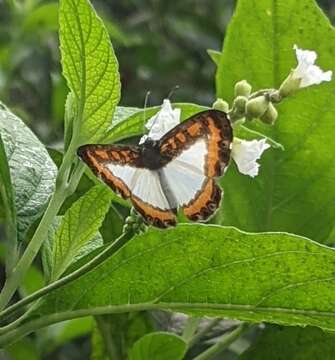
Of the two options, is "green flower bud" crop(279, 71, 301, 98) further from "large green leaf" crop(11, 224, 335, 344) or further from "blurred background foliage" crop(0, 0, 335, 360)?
"blurred background foliage" crop(0, 0, 335, 360)

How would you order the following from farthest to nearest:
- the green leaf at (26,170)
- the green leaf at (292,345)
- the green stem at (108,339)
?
the green stem at (108,339), the green leaf at (292,345), the green leaf at (26,170)

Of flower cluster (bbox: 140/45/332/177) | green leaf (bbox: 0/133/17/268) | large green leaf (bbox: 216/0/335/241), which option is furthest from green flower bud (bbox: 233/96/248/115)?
large green leaf (bbox: 216/0/335/241)

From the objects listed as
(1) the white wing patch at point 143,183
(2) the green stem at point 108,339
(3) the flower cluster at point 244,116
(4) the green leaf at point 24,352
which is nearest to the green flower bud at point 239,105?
(3) the flower cluster at point 244,116

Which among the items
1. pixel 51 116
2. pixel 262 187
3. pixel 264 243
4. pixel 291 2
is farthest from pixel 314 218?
pixel 51 116

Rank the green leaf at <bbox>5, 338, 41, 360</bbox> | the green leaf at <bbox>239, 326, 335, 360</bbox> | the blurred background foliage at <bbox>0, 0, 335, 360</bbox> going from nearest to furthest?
the green leaf at <bbox>239, 326, 335, 360</bbox> < the green leaf at <bbox>5, 338, 41, 360</bbox> < the blurred background foliage at <bbox>0, 0, 335, 360</bbox>

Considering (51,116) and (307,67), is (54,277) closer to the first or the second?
(307,67)

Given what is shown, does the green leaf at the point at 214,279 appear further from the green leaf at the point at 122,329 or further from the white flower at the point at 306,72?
the green leaf at the point at 122,329

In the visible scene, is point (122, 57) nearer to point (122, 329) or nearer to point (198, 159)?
point (122, 329)
